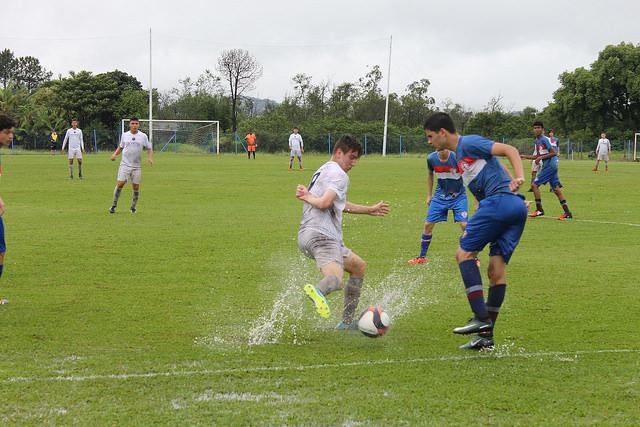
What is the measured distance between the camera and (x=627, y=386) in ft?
18.3

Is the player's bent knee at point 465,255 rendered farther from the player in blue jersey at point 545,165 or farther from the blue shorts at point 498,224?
the player in blue jersey at point 545,165

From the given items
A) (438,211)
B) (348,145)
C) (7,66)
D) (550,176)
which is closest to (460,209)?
(438,211)

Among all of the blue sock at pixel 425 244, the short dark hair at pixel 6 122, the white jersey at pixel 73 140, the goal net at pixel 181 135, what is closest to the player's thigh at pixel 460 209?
the blue sock at pixel 425 244

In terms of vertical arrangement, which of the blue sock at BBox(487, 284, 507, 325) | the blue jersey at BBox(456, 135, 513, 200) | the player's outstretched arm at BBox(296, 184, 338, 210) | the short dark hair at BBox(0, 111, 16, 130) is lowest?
the blue sock at BBox(487, 284, 507, 325)

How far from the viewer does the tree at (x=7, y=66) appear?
133 m

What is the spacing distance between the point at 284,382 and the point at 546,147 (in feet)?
47.8

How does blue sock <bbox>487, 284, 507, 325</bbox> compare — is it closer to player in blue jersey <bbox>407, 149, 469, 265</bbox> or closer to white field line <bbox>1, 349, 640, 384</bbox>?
white field line <bbox>1, 349, 640, 384</bbox>

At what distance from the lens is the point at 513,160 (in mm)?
6457

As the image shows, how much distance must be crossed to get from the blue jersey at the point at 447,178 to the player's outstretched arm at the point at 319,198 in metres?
5.41

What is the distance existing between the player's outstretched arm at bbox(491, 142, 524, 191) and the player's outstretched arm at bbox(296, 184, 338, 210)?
1.46m

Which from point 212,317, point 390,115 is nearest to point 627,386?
point 212,317

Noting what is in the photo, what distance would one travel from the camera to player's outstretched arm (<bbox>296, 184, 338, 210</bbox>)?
6.82 m

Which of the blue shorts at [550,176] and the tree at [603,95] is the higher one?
the tree at [603,95]

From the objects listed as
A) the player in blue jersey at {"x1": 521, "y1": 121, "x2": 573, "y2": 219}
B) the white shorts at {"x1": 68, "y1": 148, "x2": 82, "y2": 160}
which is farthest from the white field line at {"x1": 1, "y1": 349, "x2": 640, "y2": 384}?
the white shorts at {"x1": 68, "y1": 148, "x2": 82, "y2": 160}
